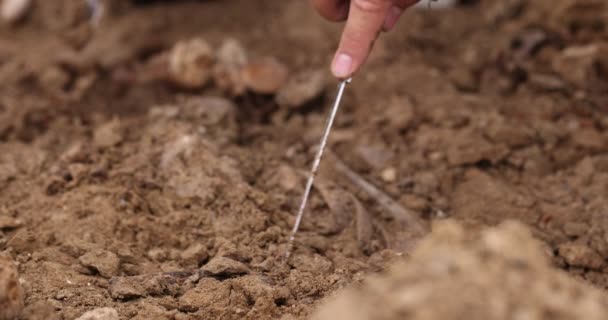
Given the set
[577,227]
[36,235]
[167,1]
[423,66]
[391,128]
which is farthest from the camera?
[167,1]

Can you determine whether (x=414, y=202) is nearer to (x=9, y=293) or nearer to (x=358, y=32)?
(x=358, y=32)

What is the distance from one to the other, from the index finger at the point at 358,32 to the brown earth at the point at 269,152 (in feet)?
1.83

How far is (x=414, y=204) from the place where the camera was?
2.44 meters

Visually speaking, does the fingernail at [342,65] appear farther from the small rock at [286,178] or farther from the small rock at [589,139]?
the small rock at [589,139]

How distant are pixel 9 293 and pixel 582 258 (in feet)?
5.34

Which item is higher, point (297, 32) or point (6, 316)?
point (6, 316)

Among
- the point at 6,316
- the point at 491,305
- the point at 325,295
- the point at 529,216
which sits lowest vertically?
the point at 529,216

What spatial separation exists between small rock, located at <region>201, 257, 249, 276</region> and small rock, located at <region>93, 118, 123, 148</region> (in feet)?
2.63

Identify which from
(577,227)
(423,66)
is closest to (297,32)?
(423,66)

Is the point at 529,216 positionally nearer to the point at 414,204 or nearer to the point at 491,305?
the point at 414,204

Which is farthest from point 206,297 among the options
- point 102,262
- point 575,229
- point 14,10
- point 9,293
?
point 14,10

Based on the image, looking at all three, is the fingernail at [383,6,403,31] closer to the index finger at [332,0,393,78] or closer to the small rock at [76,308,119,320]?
the index finger at [332,0,393,78]

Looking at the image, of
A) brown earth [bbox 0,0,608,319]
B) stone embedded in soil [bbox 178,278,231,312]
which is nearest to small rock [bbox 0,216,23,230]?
brown earth [bbox 0,0,608,319]

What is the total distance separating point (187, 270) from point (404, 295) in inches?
40.8
